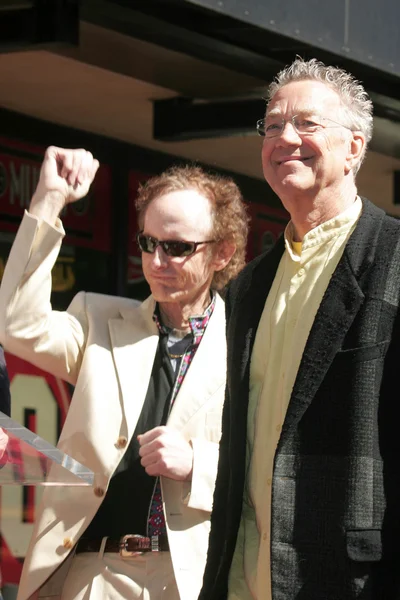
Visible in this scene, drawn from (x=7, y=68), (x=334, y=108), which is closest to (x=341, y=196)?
(x=334, y=108)

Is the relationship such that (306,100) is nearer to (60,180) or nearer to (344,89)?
(344,89)

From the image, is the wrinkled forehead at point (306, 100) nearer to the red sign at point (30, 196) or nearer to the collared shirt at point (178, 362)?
the collared shirt at point (178, 362)

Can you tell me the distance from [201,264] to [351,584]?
1769 mm

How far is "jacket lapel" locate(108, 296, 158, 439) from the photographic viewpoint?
4359 millimetres

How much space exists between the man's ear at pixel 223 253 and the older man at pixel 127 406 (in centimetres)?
12

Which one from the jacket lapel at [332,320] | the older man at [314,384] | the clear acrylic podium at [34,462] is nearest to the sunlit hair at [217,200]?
the older man at [314,384]

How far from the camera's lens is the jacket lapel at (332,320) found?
324 cm

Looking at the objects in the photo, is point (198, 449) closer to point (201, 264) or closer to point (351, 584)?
point (201, 264)

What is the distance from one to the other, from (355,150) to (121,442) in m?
1.28

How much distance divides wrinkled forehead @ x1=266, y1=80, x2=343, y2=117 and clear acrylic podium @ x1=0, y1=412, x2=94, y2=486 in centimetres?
115

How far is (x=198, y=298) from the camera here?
4.69m

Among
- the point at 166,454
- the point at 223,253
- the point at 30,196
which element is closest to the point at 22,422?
the point at 30,196

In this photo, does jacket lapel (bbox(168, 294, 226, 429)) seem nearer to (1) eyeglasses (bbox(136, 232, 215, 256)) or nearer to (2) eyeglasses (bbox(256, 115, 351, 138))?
(1) eyeglasses (bbox(136, 232, 215, 256))

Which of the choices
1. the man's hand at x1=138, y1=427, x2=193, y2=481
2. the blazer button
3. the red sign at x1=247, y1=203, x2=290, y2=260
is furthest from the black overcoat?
the red sign at x1=247, y1=203, x2=290, y2=260
